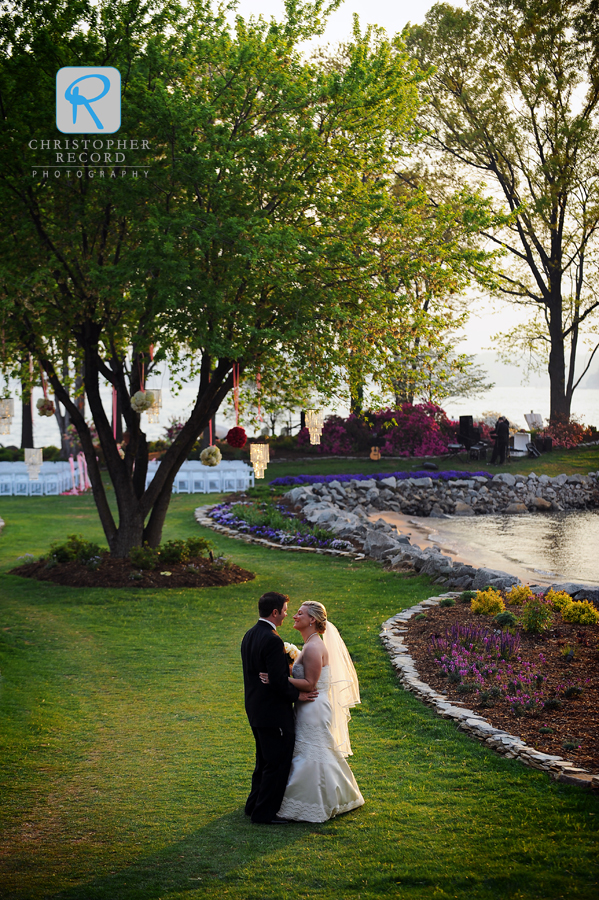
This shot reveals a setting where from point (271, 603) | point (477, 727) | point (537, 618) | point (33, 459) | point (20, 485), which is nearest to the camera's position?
point (271, 603)

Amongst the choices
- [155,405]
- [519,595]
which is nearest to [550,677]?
[519,595]

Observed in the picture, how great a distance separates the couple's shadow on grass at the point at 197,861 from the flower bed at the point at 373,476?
18870mm

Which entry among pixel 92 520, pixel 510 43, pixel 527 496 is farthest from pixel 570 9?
pixel 92 520

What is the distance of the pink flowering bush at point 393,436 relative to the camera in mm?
→ 31844

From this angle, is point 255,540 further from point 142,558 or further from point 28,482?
point 28,482

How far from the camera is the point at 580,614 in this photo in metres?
9.46

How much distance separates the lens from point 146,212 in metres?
11.6

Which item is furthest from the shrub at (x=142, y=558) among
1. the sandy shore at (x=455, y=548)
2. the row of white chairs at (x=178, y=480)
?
the row of white chairs at (x=178, y=480)

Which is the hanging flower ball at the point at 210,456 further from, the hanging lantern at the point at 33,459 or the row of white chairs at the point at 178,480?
the row of white chairs at the point at 178,480

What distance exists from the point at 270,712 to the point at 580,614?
18.1ft

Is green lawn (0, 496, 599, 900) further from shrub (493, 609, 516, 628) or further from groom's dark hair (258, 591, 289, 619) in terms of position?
shrub (493, 609, 516, 628)

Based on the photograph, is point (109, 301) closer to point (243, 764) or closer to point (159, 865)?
point (243, 764)

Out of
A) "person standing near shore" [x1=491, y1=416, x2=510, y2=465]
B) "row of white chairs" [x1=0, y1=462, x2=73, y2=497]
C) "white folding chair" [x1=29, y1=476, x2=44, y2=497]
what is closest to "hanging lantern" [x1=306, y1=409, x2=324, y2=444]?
"row of white chairs" [x1=0, y1=462, x2=73, y2=497]

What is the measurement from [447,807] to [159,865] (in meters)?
1.96
